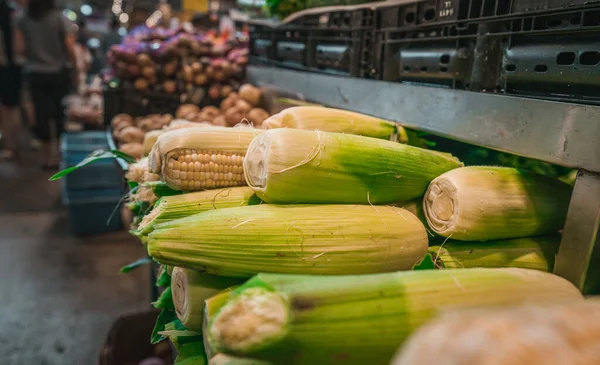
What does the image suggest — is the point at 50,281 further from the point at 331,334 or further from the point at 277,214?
the point at 331,334

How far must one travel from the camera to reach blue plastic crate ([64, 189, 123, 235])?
4395mm

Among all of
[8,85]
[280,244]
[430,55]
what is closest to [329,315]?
[280,244]

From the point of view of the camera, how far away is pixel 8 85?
740 centimetres

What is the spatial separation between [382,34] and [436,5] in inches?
15.9

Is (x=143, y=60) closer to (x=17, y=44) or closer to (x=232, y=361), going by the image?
(x=232, y=361)

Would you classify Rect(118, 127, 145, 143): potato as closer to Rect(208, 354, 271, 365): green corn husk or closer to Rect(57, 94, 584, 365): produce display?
Rect(57, 94, 584, 365): produce display

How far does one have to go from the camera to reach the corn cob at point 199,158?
144cm

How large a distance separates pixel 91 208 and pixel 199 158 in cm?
354

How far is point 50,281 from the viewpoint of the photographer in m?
3.72

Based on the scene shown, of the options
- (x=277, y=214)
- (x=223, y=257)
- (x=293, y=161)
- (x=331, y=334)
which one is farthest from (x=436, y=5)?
(x=331, y=334)

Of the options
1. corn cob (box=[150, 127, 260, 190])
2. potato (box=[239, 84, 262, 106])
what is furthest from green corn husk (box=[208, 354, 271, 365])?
potato (box=[239, 84, 262, 106])

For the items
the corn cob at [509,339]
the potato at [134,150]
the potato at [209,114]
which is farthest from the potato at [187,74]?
the corn cob at [509,339]

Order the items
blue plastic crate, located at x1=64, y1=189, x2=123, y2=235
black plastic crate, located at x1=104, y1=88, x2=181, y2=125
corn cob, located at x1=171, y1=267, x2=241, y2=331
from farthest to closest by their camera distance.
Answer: blue plastic crate, located at x1=64, y1=189, x2=123, y2=235 < black plastic crate, located at x1=104, y1=88, x2=181, y2=125 < corn cob, located at x1=171, y1=267, x2=241, y2=331

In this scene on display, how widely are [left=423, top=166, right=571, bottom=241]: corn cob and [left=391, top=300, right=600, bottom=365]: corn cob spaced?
57cm
